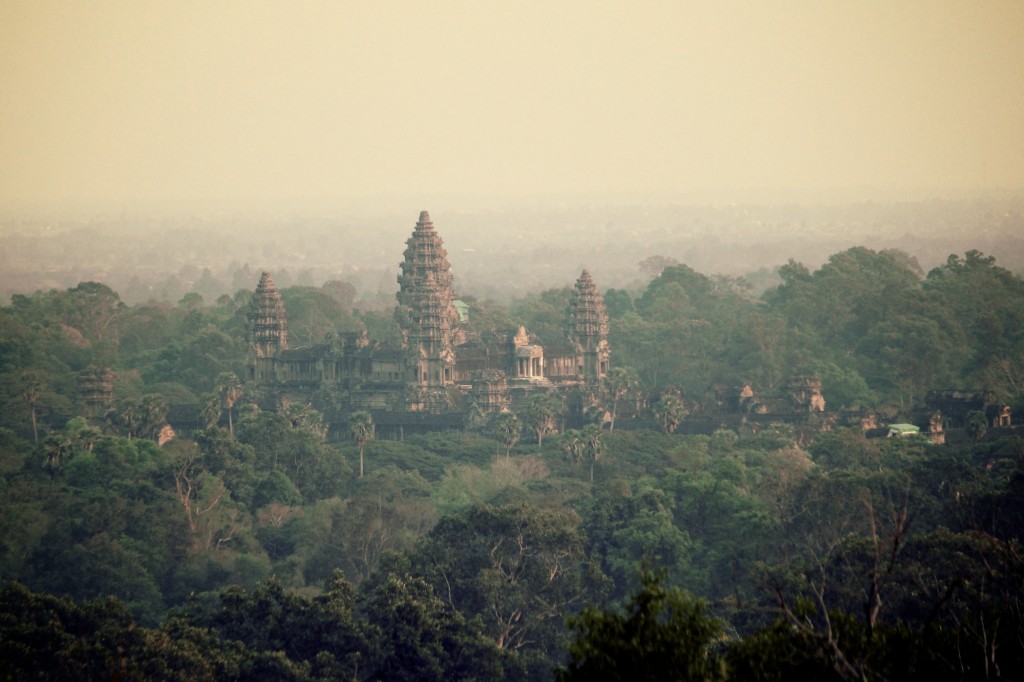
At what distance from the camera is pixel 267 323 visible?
91.6 metres

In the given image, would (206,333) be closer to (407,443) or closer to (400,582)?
(407,443)

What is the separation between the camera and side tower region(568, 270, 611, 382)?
91188 millimetres

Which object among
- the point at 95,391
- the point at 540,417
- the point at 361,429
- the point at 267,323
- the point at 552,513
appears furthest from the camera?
the point at 267,323

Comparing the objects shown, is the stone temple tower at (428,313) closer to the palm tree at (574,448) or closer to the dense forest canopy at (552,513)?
the dense forest canopy at (552,513)

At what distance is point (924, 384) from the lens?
92312 mm

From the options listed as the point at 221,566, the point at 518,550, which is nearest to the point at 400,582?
the point at 518,550

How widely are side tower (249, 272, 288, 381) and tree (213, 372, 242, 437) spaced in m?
1.56

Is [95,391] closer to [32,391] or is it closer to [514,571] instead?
[32,391]

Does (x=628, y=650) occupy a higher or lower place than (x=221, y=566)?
higher

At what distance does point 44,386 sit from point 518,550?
4367 cm

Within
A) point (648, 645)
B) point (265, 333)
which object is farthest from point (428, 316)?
point (648, 645)

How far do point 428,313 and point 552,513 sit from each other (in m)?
34.5

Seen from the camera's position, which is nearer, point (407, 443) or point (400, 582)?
point (400, 582)

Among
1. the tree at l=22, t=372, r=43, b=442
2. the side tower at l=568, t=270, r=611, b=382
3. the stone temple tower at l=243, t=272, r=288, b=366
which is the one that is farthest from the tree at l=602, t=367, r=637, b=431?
the tree at l=22, t=372, r=43, b=442
